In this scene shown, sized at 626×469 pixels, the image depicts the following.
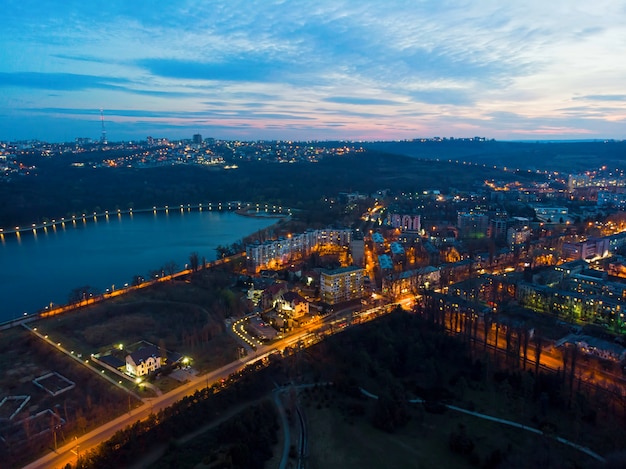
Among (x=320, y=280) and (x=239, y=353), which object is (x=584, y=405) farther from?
(x=320, y=280)

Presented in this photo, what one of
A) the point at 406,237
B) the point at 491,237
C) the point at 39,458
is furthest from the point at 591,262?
the point at 39,458

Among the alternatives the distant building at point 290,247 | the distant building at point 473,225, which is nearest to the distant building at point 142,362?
the distant building at point 290,247

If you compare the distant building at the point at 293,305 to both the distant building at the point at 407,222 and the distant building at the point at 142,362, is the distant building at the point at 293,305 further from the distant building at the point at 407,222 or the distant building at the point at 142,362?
the distant building at the point at 407,222

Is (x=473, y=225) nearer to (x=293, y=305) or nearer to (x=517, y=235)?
(x=517, y=235)

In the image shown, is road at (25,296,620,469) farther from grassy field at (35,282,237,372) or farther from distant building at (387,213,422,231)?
distant building at (387,213,422,231)

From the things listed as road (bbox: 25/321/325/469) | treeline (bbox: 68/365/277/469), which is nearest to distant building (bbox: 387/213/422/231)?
road (bbox: 25/321/325/469)
